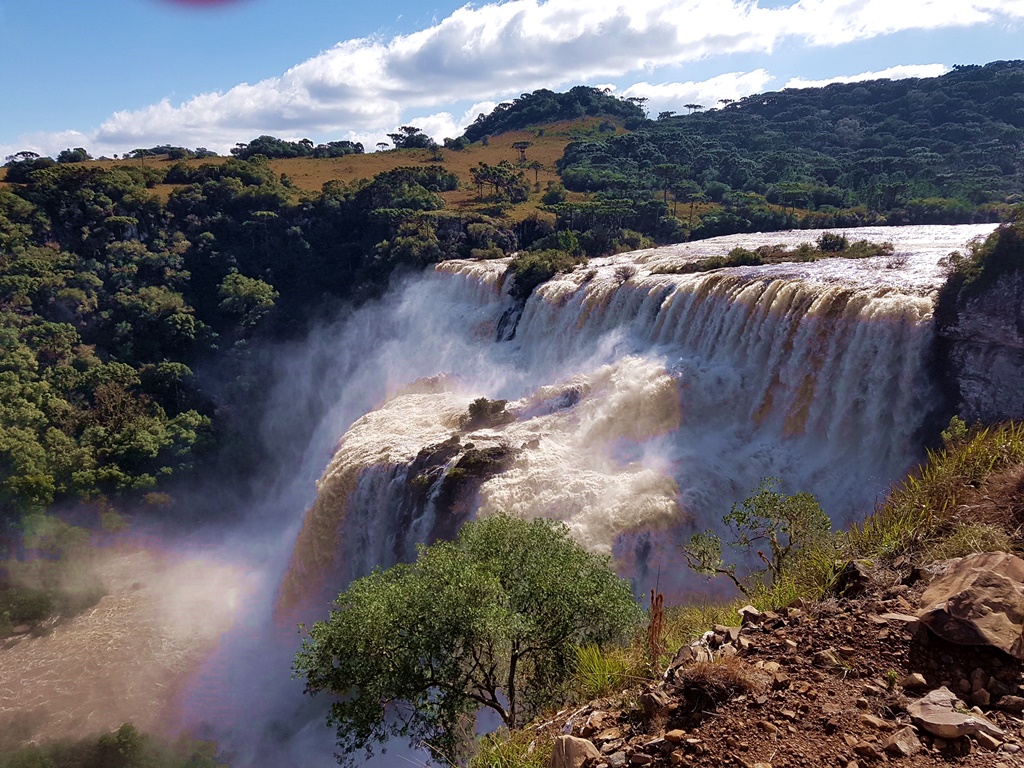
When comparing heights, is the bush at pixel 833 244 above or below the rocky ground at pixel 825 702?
above

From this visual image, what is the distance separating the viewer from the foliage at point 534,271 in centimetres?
3934

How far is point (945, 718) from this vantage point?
4.61 meters

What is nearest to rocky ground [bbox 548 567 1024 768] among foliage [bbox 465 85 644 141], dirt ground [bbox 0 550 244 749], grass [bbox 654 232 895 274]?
dirt ground [bbox 0 550 244 749]

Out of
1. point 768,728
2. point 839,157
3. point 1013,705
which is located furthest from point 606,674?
point 839,157

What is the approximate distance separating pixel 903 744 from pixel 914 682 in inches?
30.1

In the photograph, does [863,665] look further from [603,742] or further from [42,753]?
[42,753]

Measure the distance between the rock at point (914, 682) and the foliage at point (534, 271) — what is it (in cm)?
3496

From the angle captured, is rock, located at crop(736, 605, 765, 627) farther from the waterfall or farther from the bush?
the bush

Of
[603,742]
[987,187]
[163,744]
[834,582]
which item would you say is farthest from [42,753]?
[987,187]

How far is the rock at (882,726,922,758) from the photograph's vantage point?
453 cm

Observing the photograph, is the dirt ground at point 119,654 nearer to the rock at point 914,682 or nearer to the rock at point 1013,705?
the rock at point 914,682

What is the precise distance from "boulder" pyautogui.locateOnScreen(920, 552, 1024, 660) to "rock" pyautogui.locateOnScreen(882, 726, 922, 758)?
1124mm

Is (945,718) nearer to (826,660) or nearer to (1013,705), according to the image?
(1013,705)

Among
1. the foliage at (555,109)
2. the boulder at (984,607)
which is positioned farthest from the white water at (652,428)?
the foliage at (555,109)
